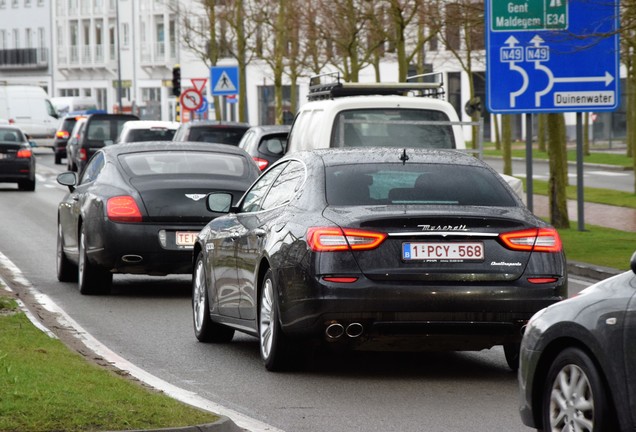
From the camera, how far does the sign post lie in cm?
2436

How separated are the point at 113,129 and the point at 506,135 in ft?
37.9

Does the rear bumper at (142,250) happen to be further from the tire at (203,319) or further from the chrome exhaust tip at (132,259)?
the tire at (203,319)

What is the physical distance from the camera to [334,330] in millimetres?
9953

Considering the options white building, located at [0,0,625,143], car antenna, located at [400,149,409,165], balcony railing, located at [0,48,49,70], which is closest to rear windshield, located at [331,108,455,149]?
car antenna, located at [400,149,409,165]

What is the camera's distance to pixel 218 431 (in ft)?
25.5

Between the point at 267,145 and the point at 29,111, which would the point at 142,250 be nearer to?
the point at 267,145

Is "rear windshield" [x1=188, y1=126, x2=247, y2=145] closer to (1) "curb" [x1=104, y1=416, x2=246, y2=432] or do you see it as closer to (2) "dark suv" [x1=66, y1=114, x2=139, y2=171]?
(2) "dark suv" [x1=66, y1=114, x2=139, y2=171]

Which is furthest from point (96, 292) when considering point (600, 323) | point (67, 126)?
point (67, 126)

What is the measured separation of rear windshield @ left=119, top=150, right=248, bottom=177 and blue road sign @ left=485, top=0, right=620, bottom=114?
8.41 m

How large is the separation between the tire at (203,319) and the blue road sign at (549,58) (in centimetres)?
1244

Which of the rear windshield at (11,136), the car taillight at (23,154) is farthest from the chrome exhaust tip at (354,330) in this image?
the rear windshield at (11,136)

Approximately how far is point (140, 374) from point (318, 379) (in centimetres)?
111

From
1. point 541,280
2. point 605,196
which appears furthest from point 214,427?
point 605,196

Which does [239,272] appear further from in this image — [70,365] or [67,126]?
[67,126]
